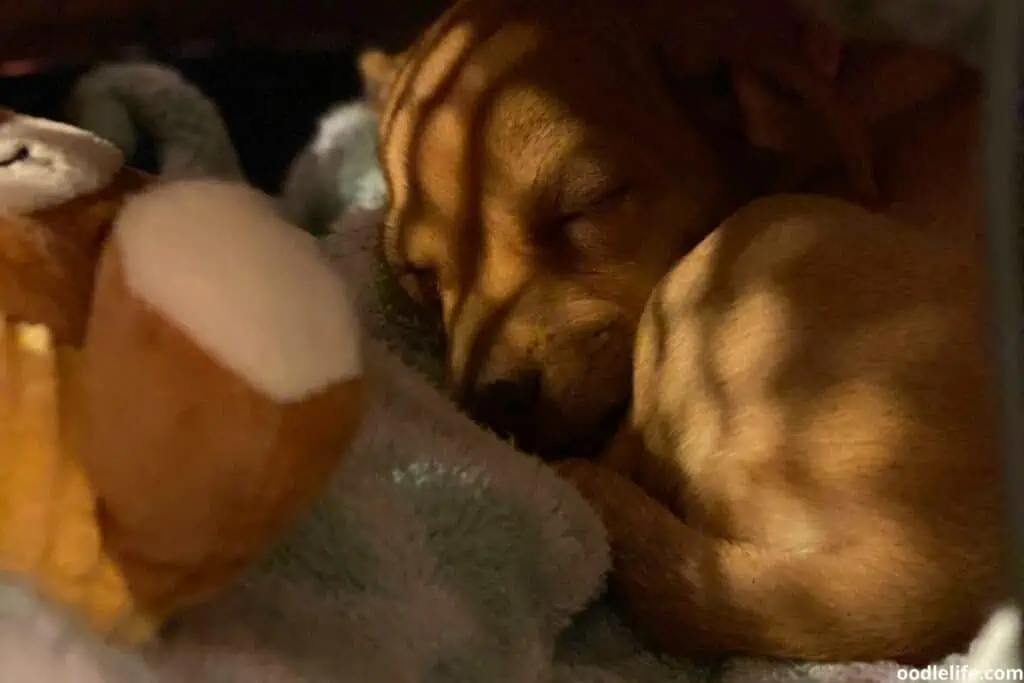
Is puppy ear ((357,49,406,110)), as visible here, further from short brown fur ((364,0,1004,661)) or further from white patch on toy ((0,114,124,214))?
white patch on toy ((0,114,124,214))

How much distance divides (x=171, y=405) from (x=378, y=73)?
107cm

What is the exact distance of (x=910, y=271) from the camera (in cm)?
103

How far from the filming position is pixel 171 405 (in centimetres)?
59

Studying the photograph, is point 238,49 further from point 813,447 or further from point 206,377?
point 206,377

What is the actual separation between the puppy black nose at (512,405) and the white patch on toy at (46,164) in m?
0.48

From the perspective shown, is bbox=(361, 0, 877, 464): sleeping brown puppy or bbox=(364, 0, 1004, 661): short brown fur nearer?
bbox=(364, 0, 1004, 661): short brown fur

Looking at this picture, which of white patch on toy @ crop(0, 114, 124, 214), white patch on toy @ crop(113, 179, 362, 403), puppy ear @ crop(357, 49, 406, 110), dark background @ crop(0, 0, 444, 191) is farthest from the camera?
dark background @ crop(0, 0, 444, 191)

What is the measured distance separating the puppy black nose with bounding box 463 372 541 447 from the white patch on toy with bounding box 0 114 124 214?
1.56 feet

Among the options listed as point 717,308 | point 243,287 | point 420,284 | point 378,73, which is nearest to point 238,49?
point 378,73

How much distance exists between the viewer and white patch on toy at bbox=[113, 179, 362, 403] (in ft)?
1.92

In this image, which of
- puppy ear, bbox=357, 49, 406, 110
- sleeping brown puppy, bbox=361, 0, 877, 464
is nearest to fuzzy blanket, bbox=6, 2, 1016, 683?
Answer: sleeping brown puppy, bbox=361, 0, 877, 464

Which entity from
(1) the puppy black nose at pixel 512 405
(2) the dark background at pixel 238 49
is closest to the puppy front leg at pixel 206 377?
(1) the puppy black nose at pixel 512 405

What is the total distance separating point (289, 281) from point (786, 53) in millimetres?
760

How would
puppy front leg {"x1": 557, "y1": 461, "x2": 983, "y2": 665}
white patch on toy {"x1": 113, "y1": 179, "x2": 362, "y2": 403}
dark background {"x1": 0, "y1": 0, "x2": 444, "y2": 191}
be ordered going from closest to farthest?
white patch on toy {"x1": 113, "y1": 179, "x2": 362, "y2": 403}
puppy front leg {"x1": 557, "y1": 461, "x2": 983, "y2": 665}
dark background {"x1": 0, "y1": 0, "x2": 444, "y2": 191}
